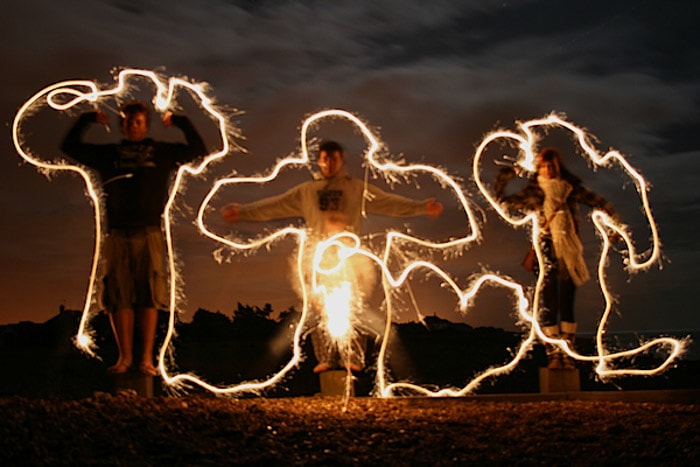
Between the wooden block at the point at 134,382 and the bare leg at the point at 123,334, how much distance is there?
5cm

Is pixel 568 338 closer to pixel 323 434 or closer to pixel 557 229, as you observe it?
pixel 557 229

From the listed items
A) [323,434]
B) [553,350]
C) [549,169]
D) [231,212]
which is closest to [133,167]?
[231,212]

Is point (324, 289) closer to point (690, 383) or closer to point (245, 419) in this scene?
point (245, 419)

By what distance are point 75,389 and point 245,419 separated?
160 inches

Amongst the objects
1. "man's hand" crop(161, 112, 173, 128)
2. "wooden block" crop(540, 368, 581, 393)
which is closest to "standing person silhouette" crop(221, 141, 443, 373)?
"man's hand" crop(161, 112, 173, 128)

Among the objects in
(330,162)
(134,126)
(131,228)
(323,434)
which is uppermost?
(134,126)

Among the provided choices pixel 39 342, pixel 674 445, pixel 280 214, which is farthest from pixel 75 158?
pixel 39 342

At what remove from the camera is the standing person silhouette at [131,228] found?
6.35 metres

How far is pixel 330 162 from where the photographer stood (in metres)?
6.82

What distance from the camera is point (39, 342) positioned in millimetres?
13711

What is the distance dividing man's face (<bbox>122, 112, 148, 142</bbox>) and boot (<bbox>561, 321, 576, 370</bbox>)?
331 centimetres

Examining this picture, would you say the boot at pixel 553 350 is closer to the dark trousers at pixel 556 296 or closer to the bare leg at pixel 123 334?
the dark trousers at pixel 556 296

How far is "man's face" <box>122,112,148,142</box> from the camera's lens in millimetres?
6551

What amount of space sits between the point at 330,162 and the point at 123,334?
1884mm
